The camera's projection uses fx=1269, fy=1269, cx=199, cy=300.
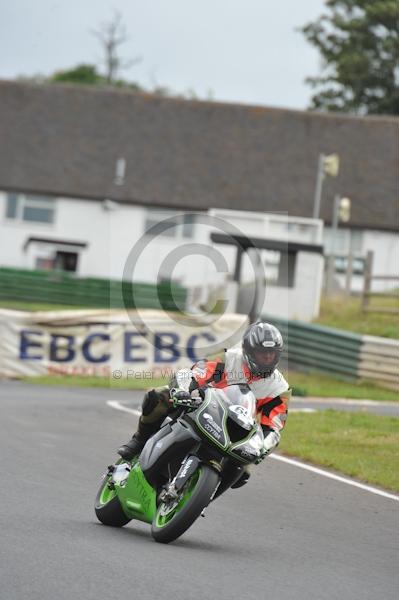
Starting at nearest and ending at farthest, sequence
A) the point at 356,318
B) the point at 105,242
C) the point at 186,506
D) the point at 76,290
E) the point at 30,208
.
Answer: the point at 186,506 → the point at 356,318 → the point at 76,290 → the point at 105,242 → the point at 30,208

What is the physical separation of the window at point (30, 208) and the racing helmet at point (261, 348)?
44736 millimetres

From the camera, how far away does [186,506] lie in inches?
315

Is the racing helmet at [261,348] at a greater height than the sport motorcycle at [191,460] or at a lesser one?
greater

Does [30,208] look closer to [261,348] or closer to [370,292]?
[370,292]

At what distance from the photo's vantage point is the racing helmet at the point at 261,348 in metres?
8.59

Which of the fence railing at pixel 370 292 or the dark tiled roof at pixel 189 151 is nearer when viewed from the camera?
the fence railing at pixel 370 292

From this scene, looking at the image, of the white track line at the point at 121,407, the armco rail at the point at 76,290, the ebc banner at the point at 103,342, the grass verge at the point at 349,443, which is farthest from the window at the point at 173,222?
the grass verge at the point at 349,443

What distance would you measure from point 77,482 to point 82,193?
41533 mm

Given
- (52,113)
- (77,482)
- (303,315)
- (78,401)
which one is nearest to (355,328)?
(303,315)

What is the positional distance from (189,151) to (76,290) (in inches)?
470

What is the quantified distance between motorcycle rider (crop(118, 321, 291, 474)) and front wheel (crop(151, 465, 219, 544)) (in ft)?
1.91

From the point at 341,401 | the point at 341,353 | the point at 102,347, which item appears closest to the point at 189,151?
the point at 341,353

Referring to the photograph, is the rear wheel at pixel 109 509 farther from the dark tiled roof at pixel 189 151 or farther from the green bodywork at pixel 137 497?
the dark tiled roof at pixel 189 151

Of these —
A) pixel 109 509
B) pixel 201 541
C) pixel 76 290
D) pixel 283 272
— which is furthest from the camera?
pixel 76 290
